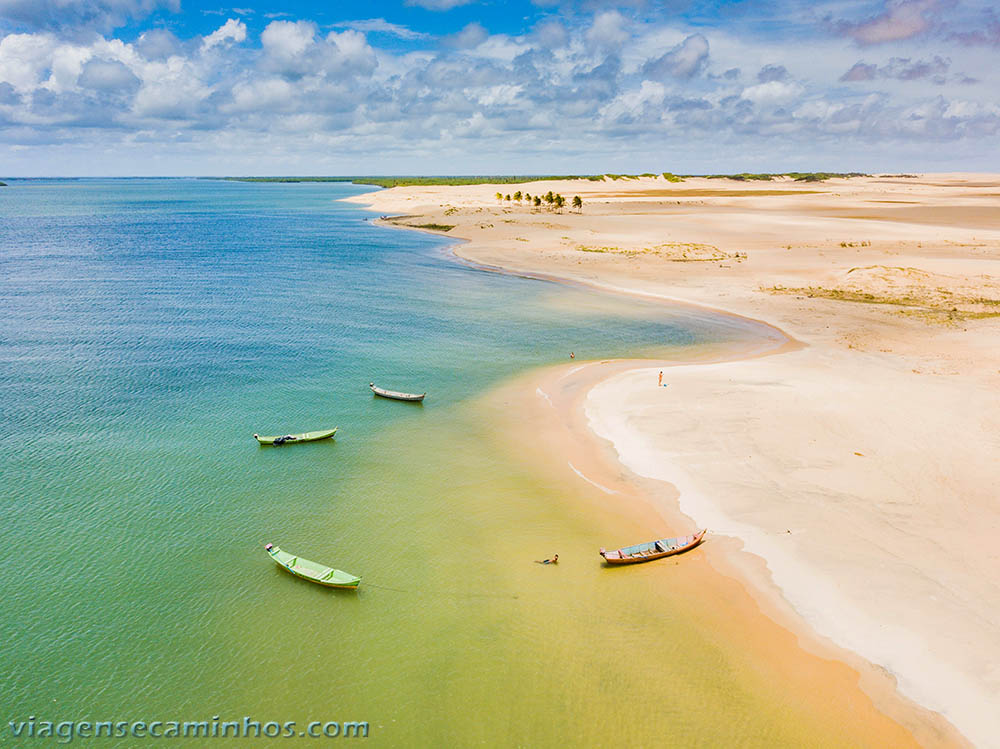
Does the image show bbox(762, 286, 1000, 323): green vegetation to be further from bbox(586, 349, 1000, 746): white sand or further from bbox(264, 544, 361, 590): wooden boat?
bbox(264, 544, 361, 590): wooden boat

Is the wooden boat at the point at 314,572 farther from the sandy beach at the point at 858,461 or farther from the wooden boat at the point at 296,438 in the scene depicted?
the sandy beach at the point at 858,461

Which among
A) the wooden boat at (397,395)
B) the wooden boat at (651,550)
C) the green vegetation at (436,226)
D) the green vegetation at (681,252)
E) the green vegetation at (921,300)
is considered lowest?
the wooden boat at (651,550)

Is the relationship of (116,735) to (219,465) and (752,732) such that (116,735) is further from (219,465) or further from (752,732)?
(752,732)

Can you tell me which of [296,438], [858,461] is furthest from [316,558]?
[858,461]

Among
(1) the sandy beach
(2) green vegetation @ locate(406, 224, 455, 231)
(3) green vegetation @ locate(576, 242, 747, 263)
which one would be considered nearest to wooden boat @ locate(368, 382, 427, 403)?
(1) the sandy beach

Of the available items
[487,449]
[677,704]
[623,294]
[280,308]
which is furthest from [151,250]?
[677,704]

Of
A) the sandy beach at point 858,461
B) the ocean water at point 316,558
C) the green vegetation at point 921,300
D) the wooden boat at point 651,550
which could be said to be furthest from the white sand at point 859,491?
the green vegetation at point 921,300

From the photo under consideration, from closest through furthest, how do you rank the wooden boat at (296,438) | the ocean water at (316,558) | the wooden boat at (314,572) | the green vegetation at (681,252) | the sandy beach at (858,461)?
the ocean water at (316,558)
the sandy beach at (858,461)
the wooden boat at (314,572)
the wooden boat at (296,438)
the green vegetation at (681,252)
